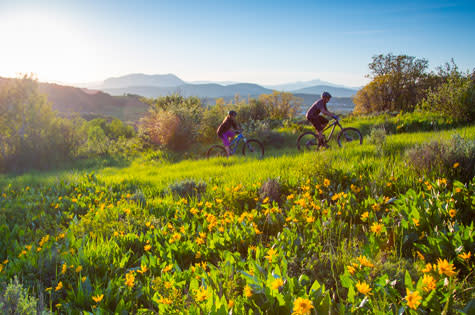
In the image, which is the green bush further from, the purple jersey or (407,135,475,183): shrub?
(407,135,475,183): shrub

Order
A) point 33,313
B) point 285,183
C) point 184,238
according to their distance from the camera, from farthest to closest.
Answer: point 285,183 < point 184,238 < point 33,313

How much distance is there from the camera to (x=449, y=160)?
432 centimetres

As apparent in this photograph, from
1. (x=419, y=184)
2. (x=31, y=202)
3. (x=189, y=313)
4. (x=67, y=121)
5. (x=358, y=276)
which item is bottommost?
(x=31, y=202)

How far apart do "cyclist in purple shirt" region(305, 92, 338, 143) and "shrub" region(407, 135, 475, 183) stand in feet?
16.4

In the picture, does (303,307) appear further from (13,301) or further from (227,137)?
(227,137)

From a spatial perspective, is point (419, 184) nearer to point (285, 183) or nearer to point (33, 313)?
point (285, 183)

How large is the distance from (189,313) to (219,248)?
4.41 ft

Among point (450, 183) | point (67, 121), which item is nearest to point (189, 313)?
point (450, 183)

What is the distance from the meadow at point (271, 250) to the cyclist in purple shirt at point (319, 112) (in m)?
4.52

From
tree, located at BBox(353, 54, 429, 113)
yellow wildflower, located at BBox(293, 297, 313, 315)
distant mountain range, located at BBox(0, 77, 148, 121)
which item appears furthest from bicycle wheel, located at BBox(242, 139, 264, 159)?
distant mountain range, located at BBox(0, 77, 148, 121)

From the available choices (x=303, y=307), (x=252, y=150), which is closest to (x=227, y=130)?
(x=252, y=150)

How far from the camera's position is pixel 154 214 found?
4520 millimetres

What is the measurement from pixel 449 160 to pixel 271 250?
360 cm

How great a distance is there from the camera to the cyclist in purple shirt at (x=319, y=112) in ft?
31.0
